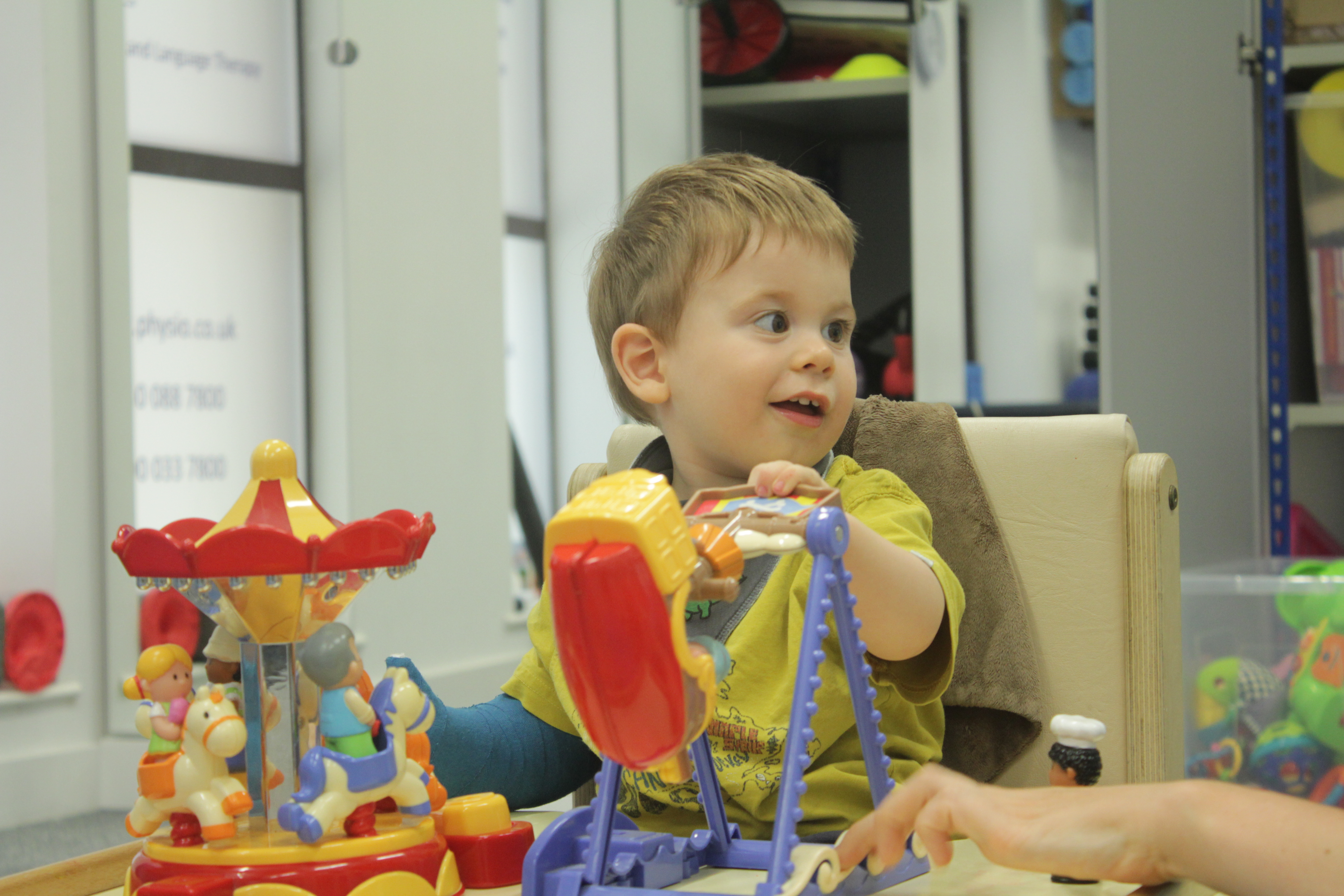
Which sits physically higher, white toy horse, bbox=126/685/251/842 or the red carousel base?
white toy horse, bbox=126/685/251/842

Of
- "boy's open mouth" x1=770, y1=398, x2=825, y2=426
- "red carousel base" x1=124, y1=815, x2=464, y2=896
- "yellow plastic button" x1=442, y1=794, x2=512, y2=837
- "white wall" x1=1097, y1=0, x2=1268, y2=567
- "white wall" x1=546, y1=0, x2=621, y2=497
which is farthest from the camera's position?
"white wall" x1=546, y1=0, x2=621, y2=497

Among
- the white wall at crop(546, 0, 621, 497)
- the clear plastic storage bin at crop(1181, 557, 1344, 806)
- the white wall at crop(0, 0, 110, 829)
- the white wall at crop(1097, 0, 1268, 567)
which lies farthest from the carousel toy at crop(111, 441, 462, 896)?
the white wall at crop(546, 0, 621, 497)

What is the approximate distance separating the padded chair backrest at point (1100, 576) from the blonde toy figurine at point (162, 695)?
0.53 m

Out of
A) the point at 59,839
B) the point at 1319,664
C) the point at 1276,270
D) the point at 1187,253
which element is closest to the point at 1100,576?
the point at 1319,664

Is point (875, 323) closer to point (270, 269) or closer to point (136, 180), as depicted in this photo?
point (270, 269)

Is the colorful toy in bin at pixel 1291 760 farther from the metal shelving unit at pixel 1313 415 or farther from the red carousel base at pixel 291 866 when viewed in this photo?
the red carousel base at pixel 291 866

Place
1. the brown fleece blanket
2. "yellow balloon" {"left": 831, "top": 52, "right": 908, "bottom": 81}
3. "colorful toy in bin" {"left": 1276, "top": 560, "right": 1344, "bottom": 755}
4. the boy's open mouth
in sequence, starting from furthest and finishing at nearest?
"yellow balloon" {"left": 831, "top": 52, "right": 908, "bottom": 81}
"colorful toy in bin" {"left": 1276, "top": 560, "right": 1344, "bottom": 755}
the brown fleece blanket
the boy's open mouth

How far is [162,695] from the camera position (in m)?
0.55

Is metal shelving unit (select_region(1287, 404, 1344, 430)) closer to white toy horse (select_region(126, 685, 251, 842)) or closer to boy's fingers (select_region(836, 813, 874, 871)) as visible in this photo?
boy's fingers (select_region(836, 813, 874, 871))

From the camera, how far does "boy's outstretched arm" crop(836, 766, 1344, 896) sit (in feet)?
1.57

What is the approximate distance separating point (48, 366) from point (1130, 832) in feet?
6.73

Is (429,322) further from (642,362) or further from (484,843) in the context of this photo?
(484,843)

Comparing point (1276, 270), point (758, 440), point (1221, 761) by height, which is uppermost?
point (1276, 270)

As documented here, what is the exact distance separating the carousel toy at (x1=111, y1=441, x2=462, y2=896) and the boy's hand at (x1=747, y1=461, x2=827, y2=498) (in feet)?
0.47
